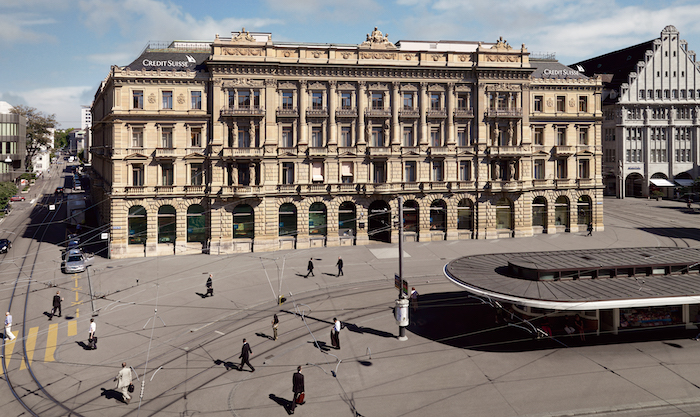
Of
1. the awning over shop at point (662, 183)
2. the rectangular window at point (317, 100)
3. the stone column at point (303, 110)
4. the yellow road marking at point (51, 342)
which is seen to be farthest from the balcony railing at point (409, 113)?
the awning over shop at point (662, 183)

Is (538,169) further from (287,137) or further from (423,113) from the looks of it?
(287,137)

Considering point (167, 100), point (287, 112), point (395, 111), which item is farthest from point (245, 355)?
point (395, 111)

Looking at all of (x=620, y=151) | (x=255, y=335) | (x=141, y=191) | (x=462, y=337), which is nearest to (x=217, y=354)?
(x=255, y=335)

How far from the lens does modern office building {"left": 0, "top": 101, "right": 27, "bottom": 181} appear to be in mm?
110344

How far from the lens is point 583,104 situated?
7006 centimetres

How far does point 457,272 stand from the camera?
33906 millimetres

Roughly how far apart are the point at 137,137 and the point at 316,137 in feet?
67.5

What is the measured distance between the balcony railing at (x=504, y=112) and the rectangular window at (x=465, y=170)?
6.65 m

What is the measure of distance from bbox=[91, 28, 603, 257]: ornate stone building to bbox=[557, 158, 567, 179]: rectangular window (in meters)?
0.13

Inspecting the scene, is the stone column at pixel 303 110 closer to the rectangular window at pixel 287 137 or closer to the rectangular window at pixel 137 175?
the rectangular window at pixel 287 137

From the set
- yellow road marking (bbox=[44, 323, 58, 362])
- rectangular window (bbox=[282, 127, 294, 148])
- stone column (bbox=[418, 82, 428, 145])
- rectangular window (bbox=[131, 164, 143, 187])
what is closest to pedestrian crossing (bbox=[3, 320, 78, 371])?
yellow road marking (bbox=[44, 323, 58, 362])

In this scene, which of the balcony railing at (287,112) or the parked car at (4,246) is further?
the balcony railing at (287,112)

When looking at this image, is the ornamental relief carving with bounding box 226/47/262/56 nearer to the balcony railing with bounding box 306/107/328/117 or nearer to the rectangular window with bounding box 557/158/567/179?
the balcony railing with bounding box 306/107/328/117

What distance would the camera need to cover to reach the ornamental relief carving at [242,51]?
59844 millimetres
